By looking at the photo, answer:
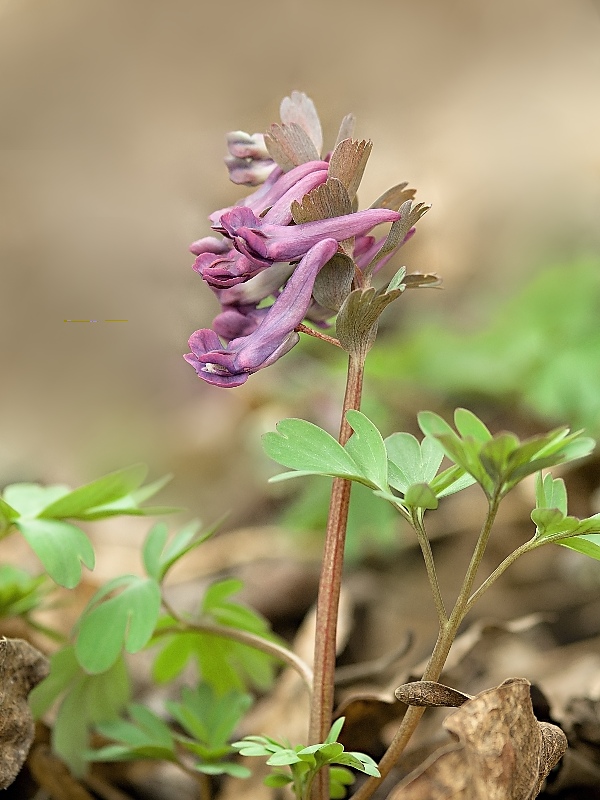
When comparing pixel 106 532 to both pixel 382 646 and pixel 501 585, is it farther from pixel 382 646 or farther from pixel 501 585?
pixel 501 585

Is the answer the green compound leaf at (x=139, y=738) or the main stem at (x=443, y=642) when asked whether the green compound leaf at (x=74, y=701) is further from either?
the main stem at (x=443, y=642)

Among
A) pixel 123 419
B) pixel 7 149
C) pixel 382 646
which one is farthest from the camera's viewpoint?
pixel 7 149

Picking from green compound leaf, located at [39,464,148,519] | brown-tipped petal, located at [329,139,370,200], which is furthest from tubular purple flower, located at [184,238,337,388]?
green compound leaf, located at [39,464,148,519]

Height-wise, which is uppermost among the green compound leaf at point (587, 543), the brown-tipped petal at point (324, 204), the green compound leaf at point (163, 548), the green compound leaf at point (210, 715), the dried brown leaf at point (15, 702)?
the brown-tipped petal at point (324, 204)

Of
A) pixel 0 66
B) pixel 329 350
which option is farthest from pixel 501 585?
pixel 0 66

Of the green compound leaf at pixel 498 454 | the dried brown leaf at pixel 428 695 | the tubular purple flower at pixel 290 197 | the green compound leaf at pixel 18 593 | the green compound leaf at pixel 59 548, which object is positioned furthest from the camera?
the green compound leaf at pixel 18 593

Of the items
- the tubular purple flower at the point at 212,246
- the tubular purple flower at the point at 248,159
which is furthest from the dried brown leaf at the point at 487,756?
the tubular purple flower at the point at 248,159
